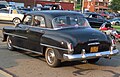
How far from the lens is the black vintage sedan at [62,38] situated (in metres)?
8.54

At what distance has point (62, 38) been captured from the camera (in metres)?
8.68

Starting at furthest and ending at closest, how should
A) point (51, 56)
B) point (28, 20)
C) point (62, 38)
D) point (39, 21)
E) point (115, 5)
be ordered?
point (115, 5) < point (28, 20) < point (39, 21) < point (51, 56) < point (62, 38)

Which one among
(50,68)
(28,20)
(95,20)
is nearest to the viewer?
(50,68)

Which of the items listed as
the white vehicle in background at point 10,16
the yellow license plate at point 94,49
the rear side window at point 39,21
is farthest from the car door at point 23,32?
the white vehicle in background at point 10,16

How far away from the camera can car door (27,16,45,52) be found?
969 cm

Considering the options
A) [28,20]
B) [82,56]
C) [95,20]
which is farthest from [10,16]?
[82,56]

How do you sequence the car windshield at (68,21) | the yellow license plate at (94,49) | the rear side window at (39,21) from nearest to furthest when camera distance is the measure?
1. the yellow license plate at (94,49)
2. the car windshield at (68,21)
3. the rear side window at (39,21)

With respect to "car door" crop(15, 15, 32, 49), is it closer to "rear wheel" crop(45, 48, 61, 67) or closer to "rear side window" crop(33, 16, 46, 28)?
"rear side window" crop(33, 16, 46, 28)

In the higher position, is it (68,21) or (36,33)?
(68,21)

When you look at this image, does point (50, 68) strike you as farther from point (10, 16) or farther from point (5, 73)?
point (10, 16)

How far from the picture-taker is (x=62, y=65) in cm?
936

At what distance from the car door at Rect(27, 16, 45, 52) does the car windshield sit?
0.50m

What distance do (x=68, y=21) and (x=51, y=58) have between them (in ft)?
4.45

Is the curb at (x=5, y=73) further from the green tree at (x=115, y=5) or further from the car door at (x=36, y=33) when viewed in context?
the green tree at (x=115, y=5)
